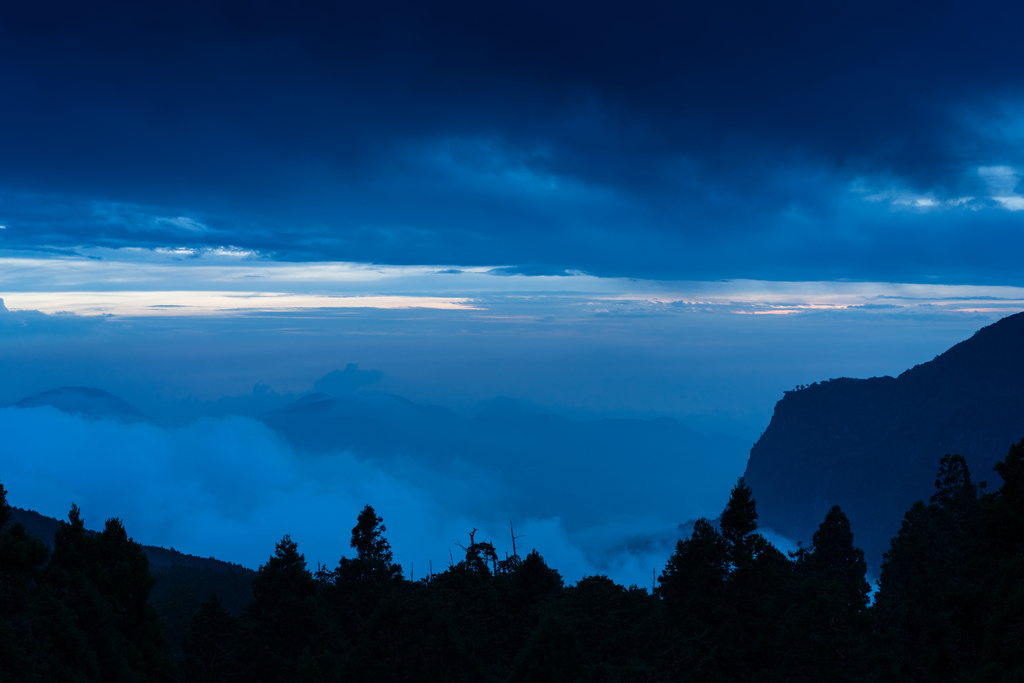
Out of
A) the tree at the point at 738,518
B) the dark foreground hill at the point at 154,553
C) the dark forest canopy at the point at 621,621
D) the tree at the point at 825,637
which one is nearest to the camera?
the dark forest canopy at the point at 621,621

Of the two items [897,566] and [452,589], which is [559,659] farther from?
[897,566]

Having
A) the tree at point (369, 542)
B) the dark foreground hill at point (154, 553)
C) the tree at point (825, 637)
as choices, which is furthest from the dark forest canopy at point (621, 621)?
the dark foreground hill at point (154, 553)

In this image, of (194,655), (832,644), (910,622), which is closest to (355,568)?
(194,655)

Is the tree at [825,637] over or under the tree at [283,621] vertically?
over

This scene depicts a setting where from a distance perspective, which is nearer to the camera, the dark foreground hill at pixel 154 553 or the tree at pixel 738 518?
the tree at pixel 738 518

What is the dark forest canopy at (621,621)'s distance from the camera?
24297mm

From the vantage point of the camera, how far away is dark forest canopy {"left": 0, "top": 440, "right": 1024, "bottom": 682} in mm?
24297

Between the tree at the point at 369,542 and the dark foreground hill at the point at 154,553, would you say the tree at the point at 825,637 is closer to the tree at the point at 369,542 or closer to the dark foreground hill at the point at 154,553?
the tree at the point at 369,542

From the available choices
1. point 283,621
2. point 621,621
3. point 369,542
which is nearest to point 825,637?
point 621,621

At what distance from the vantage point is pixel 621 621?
40.2m

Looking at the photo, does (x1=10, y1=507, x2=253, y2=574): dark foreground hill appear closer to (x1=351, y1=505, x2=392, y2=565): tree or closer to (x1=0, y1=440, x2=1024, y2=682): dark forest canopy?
(x1=351, y1=505, x2=392, y2=565): tree

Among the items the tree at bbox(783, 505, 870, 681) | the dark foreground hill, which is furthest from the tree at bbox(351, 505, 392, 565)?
the dark foreground hill

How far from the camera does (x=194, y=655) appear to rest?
3325 centimetres

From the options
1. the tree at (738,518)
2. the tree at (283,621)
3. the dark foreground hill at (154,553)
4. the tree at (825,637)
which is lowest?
the dark foreground hill at (154,553)
